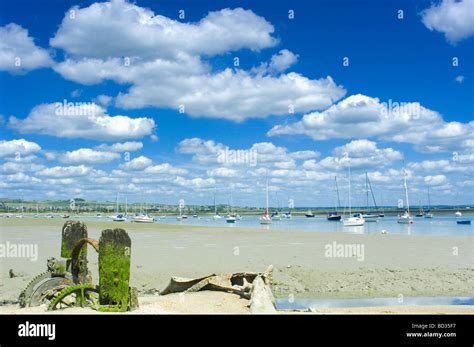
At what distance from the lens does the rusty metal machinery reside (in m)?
8.77

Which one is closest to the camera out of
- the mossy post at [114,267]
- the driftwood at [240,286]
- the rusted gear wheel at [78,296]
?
the mossy post at [114,267]

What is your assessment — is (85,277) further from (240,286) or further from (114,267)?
(240,286)

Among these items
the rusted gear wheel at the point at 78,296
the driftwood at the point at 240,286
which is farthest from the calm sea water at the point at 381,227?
the rusted gear wheel at the point at 78,296

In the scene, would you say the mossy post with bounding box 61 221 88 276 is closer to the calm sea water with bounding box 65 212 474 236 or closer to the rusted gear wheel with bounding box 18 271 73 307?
the rusted gear wheel with bounding box 18 271 73 307

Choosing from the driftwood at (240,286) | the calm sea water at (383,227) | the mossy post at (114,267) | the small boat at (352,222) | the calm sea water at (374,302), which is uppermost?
the mossy post at (114,267)

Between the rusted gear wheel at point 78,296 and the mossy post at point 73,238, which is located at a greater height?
the mossy post at point 73,238

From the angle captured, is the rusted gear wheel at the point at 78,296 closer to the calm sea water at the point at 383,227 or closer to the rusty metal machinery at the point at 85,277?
the rusty metal machinery at the point at 85,277

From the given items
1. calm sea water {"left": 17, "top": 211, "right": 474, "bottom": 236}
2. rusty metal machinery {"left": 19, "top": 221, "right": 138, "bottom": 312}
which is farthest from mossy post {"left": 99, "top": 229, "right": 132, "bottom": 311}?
calm sea water {"left": 17, "top": 211, "right": 474, "bottom": 236}

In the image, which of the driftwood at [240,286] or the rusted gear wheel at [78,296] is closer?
the rusted gear wheel at [78,296]

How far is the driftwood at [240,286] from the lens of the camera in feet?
39.8

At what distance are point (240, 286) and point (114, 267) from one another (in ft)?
18.6
